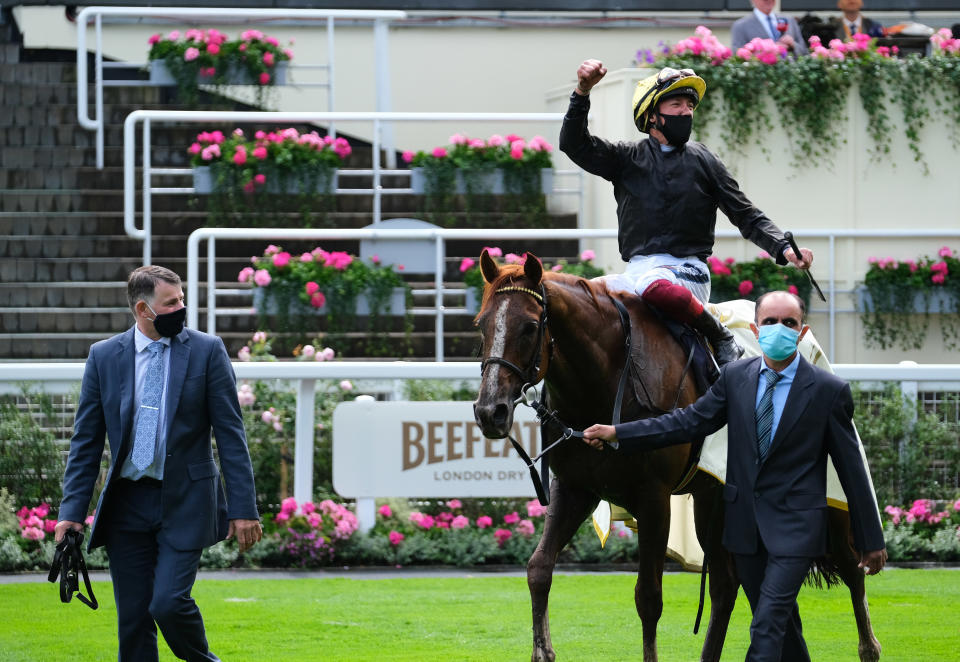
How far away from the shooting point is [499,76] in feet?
50.0

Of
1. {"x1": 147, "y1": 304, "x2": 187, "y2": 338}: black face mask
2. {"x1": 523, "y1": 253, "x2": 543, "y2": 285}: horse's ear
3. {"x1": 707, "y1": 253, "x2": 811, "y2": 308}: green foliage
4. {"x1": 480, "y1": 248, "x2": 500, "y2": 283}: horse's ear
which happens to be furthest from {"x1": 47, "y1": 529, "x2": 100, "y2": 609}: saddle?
{"x1": 707, "y1": 253, "x2": 811, "y2": 308}: green foliage

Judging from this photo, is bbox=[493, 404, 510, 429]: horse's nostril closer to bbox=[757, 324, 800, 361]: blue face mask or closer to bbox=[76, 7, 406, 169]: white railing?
bbox=[757, 324, 800, 361]: blue face mask

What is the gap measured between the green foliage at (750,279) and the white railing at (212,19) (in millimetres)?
3985

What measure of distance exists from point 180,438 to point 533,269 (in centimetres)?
→ 130

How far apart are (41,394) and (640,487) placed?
14.7 ft

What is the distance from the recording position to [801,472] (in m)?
4.40

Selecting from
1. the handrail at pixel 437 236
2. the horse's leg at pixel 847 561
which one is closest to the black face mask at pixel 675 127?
the horse's leg at pixel 847 561

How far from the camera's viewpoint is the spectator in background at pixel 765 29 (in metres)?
12.7

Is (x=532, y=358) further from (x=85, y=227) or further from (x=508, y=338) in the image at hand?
(x=85, y=227)

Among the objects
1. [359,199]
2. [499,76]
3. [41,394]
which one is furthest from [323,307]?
[499,76]

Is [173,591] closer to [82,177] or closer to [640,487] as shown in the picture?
[640,487]

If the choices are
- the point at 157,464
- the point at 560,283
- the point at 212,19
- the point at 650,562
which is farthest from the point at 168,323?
the point at 212,19

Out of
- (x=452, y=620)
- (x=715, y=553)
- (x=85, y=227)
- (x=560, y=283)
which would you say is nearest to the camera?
(x=560, y=283)

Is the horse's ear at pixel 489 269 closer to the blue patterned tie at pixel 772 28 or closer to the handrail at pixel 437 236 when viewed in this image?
the handrail at pixel 437 236
